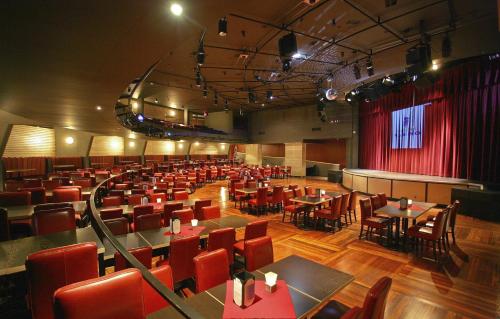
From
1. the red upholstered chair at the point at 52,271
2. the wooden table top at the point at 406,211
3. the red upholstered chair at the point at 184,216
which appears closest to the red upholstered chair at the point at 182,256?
the red upholstered chair at the point at 52,271

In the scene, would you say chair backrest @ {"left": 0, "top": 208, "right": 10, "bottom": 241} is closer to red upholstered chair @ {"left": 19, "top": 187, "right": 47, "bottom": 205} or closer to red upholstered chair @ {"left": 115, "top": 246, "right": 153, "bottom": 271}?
red upholstered chair @ {"left": 115, "top": 246, "right": 153, "bottom": 271}

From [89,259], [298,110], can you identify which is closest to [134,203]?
[89,259]

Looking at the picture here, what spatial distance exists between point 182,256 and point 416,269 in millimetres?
3658

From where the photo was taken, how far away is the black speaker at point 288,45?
208 inches

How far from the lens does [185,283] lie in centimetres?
307

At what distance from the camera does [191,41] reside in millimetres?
6539

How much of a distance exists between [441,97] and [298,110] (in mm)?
9367

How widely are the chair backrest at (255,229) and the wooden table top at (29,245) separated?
5.78 ft

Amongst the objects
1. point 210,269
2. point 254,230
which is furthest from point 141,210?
point 210,269

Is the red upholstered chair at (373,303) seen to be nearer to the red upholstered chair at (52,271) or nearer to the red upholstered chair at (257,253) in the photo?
the red upholstered chair at (257,253)

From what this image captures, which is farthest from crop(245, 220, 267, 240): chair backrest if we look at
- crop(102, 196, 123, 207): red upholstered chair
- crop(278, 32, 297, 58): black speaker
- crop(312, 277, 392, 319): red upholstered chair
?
crop(278, 32, 297, 58): black speaker

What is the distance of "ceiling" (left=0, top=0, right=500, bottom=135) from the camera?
2.65m

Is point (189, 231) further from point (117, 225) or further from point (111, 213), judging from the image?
point (111, 213)

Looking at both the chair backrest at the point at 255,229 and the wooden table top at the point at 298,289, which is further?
the chair backrest at the point at 255,229
